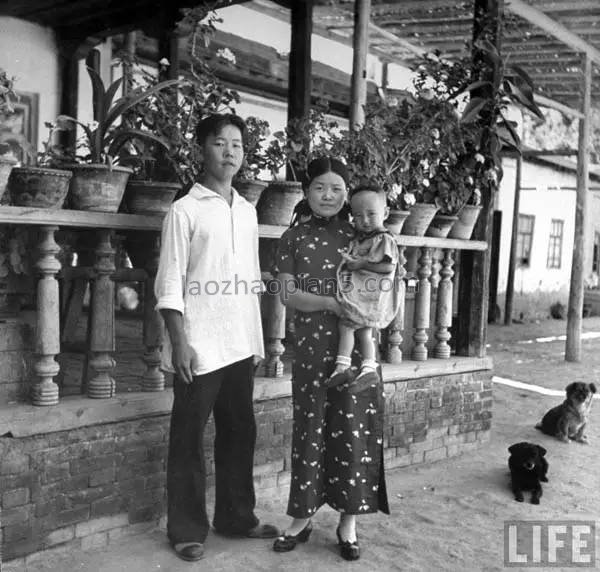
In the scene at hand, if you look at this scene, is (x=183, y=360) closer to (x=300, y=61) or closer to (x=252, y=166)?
(x=252, y=166)

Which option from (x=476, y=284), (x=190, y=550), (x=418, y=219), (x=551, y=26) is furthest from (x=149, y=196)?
(x=551, y=26)

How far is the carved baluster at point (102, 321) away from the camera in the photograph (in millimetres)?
3531

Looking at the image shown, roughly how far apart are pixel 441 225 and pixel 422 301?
0.54 m

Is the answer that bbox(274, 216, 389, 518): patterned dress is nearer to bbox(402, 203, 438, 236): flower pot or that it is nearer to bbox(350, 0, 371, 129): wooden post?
bbox(402, 203, 438, 236): flower pot

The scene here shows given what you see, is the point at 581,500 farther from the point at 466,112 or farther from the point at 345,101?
the point at 345,101

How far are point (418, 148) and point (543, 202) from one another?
1409cm

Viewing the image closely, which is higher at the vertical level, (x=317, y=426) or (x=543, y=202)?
(x=543, y=202)

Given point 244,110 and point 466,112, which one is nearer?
point 466,112

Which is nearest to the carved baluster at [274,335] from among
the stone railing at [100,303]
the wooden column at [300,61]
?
the stone railing at [100,303]

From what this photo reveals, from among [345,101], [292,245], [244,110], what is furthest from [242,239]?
[345,101]

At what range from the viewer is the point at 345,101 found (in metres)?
10.5

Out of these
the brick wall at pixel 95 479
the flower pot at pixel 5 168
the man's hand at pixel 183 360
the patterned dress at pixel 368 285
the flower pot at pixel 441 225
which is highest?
the flower pot at pixel 5 168

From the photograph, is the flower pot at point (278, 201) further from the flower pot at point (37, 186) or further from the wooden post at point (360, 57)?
the wooden post at point (360, 57)

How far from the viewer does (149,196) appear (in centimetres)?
362
